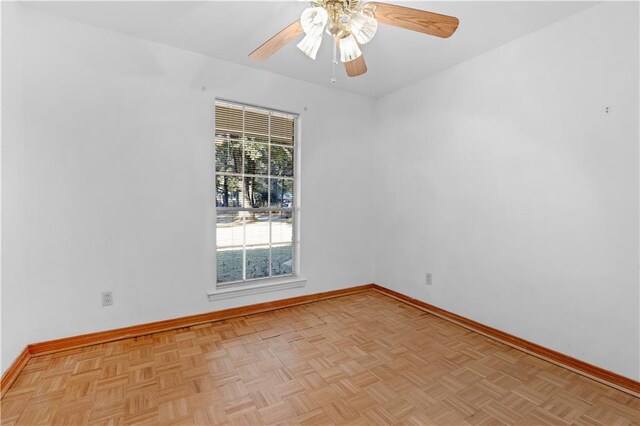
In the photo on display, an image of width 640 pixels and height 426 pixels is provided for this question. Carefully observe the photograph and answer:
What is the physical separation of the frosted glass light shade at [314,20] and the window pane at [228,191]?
74.4 inches

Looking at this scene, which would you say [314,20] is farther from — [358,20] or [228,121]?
[228,121]

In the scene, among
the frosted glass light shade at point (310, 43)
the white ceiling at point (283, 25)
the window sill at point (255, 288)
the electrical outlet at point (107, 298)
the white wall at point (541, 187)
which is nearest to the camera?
the frosted glass light shade at point (310, 43)

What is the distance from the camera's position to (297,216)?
3.60m

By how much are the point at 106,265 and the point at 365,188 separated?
9.67 ft

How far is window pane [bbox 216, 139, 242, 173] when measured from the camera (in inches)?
123

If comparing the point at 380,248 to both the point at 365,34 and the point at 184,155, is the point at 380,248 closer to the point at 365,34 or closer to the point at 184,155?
the point at 184,155

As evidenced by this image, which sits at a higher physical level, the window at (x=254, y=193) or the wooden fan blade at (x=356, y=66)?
the wooden fan blade at (x=356, y=66)

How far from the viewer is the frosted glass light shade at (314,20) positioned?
1.53 metres

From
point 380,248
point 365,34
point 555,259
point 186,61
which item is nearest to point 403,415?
point 555,259

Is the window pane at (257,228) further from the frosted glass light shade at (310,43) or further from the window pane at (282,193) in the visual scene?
the frosted glass light shade at (310,43)

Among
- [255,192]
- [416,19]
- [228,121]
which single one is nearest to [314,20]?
[416,19]

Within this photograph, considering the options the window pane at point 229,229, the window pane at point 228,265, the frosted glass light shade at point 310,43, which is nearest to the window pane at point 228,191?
the window pane at point 229,229

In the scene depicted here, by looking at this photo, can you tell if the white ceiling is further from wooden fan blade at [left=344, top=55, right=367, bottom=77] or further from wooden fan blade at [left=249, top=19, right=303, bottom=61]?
wooden fan blade at [left=344, top=55, right=367, bottom=77]

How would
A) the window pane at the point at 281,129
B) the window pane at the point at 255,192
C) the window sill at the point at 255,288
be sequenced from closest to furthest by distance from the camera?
the window sill at the point at 255,288 < the window pane at the point at 255,192 < the window pane at the point at 281,129
